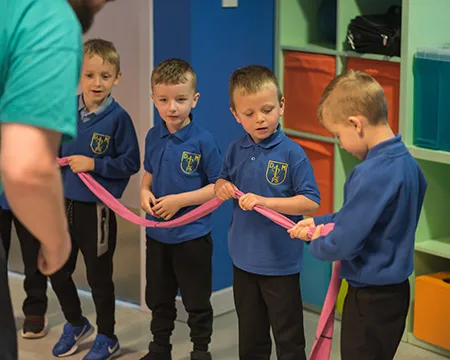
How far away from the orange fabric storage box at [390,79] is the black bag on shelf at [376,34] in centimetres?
5

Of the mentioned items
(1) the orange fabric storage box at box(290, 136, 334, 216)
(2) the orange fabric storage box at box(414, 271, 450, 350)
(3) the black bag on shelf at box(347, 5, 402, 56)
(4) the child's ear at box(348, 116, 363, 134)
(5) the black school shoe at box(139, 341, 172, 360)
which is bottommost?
(5) the black school shoe at box(139, 341, 172, 360)

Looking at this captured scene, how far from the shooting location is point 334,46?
4062 millimetres

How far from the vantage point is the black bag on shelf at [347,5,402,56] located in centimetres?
365

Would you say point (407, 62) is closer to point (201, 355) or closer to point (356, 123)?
point (356, 123)

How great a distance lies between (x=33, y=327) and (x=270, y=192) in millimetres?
1519

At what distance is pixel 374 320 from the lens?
8.46 feet

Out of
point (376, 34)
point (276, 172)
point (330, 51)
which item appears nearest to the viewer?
point (276, 172)

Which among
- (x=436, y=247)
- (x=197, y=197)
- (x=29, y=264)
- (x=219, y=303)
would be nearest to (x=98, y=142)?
(x=197, y=197)

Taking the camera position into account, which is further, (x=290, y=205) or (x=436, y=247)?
(x=436, y=247)

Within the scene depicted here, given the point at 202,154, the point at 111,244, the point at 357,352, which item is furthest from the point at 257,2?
the point at 357,352

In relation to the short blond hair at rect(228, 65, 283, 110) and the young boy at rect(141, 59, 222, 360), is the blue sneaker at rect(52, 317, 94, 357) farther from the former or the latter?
the short blond hair at rect(228, 65, 283, 110)

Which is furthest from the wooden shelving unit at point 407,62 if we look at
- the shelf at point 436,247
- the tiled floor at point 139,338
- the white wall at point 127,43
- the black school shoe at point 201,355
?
the white wall at point 127,43

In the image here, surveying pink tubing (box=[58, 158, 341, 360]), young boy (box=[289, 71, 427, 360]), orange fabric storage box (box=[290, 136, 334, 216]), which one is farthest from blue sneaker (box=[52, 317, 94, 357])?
young boy (box=[289, 71, 427, 360])

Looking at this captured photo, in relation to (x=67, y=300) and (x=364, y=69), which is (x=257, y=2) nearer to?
(x=364, y=69)
